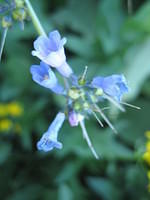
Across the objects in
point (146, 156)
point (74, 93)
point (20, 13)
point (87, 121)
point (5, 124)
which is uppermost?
point (20, 13)

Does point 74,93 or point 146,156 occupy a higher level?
point 74,93

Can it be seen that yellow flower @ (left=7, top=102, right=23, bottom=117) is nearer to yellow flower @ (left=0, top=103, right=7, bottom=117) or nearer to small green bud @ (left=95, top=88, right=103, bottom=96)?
yellow flower @ (left=0, top=103, right=7, bottom=117)

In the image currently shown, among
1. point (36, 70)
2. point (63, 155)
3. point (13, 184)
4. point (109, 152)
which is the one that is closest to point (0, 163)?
point (13, 184)

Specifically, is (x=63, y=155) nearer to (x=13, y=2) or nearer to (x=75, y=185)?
(x=75, y=185)

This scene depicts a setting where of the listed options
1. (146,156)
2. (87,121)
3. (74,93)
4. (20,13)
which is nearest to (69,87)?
(74,93)

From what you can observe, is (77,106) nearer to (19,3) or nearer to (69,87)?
(69,87)

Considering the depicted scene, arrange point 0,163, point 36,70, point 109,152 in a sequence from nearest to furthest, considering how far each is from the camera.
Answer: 1. point 36,70
2. point 109,152
3. point 0,163
